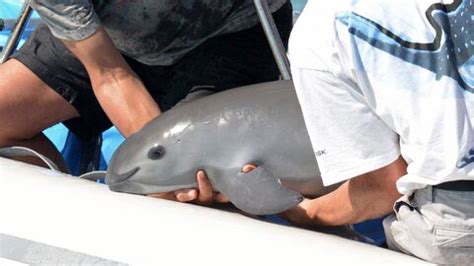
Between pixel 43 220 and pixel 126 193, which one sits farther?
pixel 126 193

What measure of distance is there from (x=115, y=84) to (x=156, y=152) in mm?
351

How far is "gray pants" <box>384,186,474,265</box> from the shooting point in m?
1.20

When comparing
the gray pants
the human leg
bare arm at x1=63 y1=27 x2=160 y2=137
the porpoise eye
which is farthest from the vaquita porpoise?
the human leg

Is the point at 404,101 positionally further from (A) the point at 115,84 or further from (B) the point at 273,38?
(A) the point at 115,84

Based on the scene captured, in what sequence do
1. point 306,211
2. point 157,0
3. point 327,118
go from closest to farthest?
1. point 327,118
2. point 306,211
3. point 157,0

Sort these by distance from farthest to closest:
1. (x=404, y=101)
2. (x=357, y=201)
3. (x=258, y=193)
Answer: (x=258, y=193) < (x=357, y=201) < (x=404, y=101)

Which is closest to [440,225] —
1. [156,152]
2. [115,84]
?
[156,152]

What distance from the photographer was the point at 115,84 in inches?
77.2

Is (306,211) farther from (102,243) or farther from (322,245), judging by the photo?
(102,243)

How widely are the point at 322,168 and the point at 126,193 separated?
21.8 inches

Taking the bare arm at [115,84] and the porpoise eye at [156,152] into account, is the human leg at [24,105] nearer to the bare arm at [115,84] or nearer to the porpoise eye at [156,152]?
the bare arm at [115,84]

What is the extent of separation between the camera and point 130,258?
4.16 feet

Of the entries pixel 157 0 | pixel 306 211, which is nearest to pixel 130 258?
pixel 306 211

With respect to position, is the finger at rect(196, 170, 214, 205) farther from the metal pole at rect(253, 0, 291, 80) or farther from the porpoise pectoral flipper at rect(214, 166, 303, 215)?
the metal pole at rect(253, 0, 291, 80)
